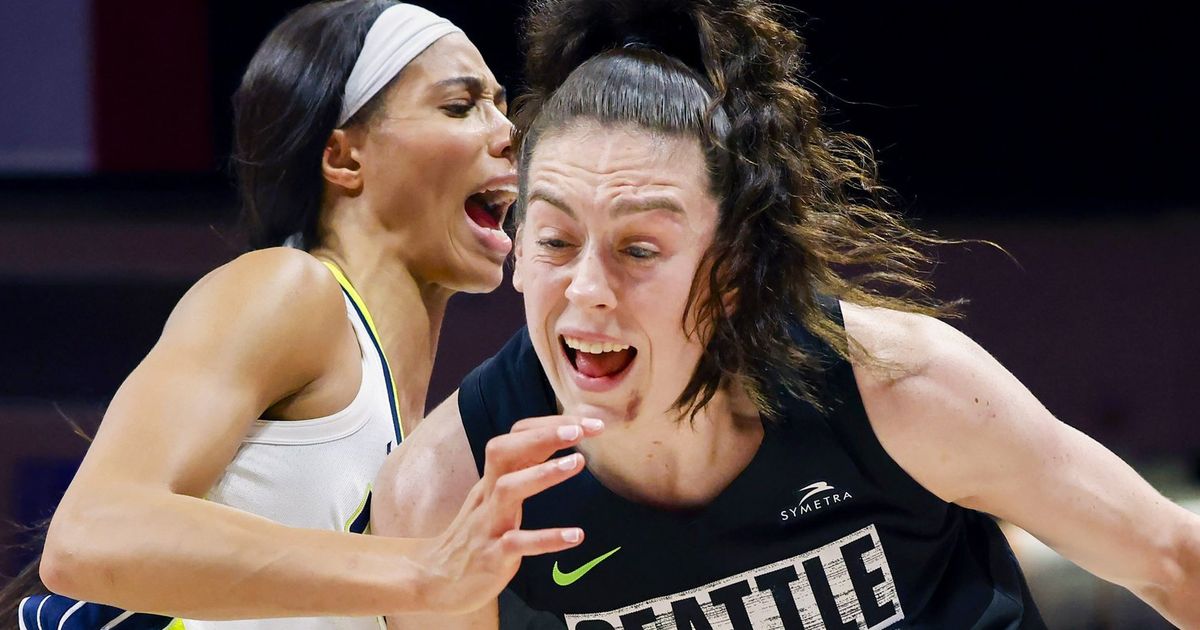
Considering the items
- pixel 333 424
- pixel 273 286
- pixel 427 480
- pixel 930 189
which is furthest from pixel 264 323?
pixel 930 189

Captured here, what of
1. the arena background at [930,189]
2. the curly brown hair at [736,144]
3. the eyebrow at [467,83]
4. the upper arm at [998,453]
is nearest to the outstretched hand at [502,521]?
the curly brown hair at [736,144]

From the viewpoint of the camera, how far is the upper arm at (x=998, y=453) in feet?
5.95

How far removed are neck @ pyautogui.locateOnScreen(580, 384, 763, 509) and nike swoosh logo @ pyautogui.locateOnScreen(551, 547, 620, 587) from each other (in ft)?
0.30

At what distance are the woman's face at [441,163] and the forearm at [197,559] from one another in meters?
0.84

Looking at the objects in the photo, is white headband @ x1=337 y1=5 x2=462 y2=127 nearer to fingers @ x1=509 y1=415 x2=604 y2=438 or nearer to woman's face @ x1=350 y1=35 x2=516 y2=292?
woman's face @ x1=350 y1=35 x2=516 y2=292

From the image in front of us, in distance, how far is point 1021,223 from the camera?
462cm

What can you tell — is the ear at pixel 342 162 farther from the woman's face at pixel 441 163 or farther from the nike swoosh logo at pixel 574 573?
the nike swoosh logo at pixel 574 573

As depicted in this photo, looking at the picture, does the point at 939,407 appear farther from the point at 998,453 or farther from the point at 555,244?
the point at 555,244

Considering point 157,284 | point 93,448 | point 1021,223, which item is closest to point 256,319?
point 93,448

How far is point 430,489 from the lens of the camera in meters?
1.90

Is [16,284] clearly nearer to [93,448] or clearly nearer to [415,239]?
[415,239]

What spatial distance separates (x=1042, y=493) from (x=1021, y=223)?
2938 mm

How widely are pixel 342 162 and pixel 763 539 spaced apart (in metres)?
1.11

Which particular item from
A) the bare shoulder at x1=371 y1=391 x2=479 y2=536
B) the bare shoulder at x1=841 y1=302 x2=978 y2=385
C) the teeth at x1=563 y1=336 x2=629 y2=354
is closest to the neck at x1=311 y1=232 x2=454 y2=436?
the bare shoulder at x1=371 y1=391 x2=479 y2=536
